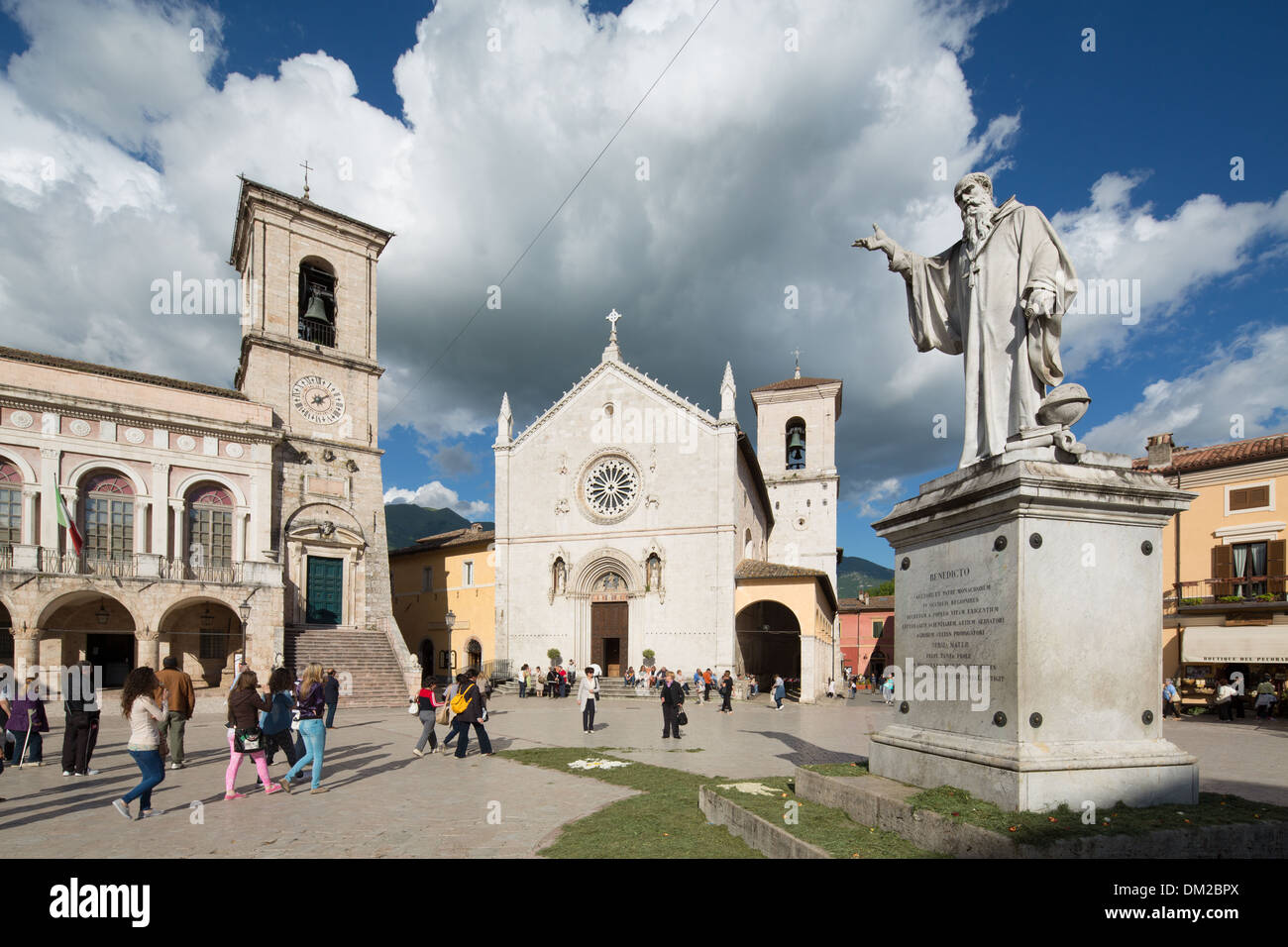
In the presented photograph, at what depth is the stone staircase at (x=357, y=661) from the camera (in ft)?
81.7

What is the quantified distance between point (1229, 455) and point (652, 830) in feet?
88.5

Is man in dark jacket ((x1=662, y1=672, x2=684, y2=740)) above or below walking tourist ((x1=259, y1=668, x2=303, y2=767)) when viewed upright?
below

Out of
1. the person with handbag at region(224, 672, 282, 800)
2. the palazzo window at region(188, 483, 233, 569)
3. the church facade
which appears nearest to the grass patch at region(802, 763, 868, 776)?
the person with handbag at region(224, 672, 282, 800)

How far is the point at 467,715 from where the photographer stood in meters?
12.7

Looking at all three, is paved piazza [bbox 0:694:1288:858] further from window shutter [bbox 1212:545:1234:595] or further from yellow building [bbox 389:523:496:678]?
yellow building [bbox 389:523:496:678]

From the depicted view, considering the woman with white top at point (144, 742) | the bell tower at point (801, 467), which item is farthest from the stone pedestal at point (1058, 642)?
the bell tower at point (801, 467)

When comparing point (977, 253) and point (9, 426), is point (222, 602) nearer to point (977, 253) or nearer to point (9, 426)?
point (9, 426)

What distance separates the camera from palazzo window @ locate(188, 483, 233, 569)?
24.8 meters

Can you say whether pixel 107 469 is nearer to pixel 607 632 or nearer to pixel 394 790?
pixel 607 632

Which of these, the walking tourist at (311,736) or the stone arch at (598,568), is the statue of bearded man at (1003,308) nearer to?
the walking tourist at (311,736)

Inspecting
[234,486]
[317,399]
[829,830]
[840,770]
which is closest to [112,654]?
[234,486]

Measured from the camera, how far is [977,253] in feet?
19.5

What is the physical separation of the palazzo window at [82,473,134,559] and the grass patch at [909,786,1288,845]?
25329mm
